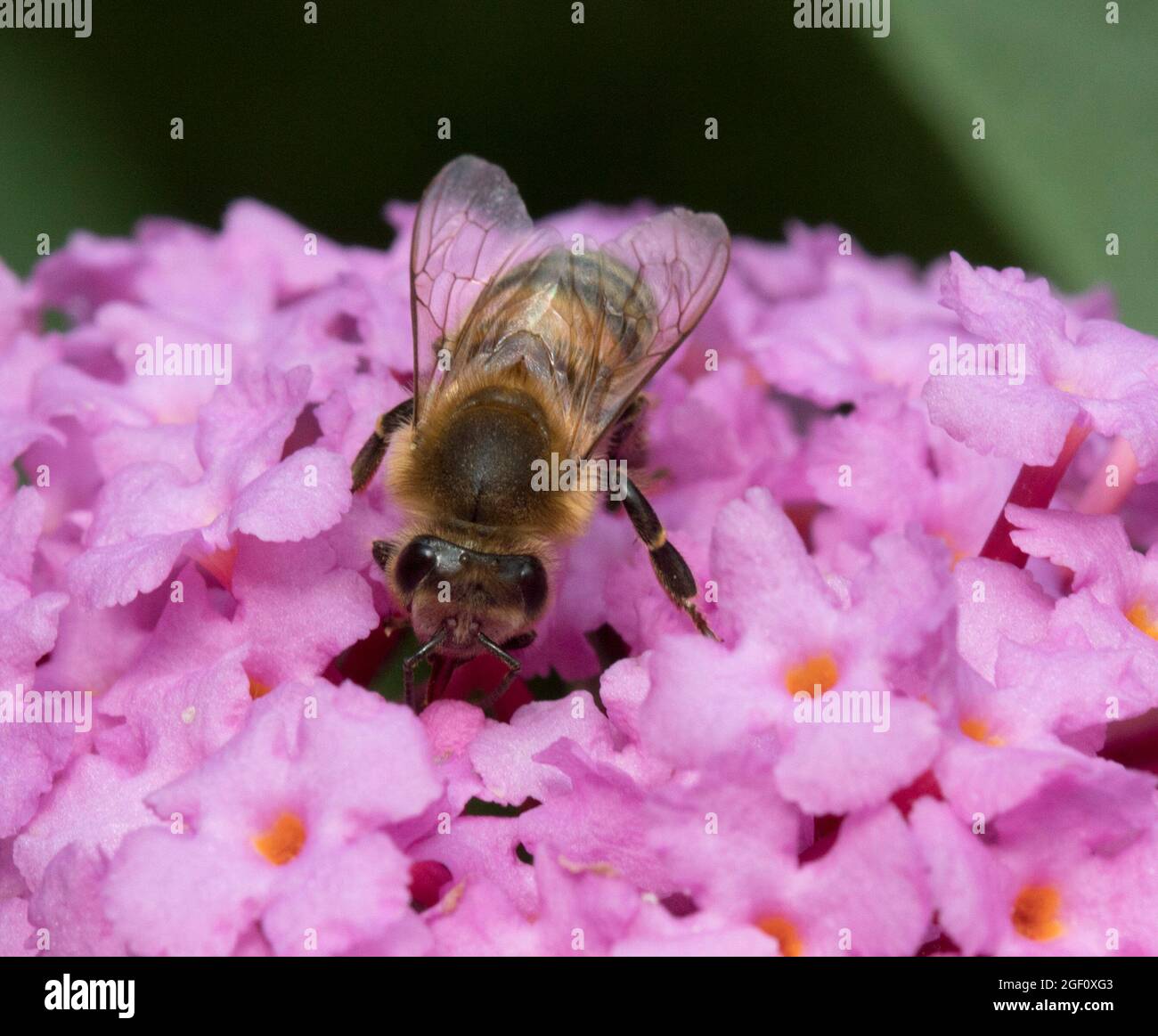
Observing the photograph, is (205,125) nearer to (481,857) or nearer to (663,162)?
(663,162)

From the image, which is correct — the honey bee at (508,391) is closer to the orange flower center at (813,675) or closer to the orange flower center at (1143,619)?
the orange flower center at (813,675)

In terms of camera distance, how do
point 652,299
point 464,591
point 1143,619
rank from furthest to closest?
point 652,299, point 1143,619, point 464,591

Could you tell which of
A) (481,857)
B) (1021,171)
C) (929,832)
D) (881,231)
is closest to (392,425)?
(481,857)

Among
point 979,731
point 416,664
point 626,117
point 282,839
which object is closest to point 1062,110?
point 626,117

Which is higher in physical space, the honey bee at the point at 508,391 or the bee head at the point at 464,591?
the honey bee at the point at 508,391

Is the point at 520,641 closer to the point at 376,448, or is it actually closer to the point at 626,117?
the point at 376,448

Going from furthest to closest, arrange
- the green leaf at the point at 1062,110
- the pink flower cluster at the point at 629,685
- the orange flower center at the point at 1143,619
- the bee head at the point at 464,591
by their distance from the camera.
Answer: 1. the green leaf at the point at 1062,110
2. the orange flower center at the point at 1143,619
3. the bee head at the point at 464,591
4. the pink flower cluster at the point at 629,685

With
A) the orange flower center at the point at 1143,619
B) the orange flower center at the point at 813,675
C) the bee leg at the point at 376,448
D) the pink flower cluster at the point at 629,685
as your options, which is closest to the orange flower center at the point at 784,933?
the pink flower cluster at the point at 629,685
